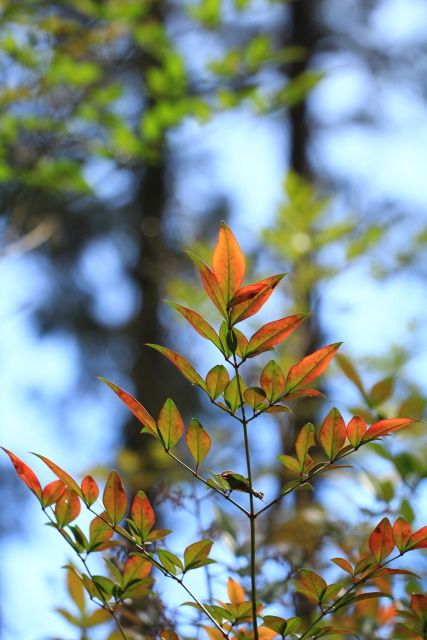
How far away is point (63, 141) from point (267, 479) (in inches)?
42.8

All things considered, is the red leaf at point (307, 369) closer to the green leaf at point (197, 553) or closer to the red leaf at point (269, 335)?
the red leaf at point (269, 335)

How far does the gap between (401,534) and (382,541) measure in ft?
0.05

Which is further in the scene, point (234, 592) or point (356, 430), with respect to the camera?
point (234, 592)

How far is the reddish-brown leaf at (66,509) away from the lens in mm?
521

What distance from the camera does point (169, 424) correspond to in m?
0.47

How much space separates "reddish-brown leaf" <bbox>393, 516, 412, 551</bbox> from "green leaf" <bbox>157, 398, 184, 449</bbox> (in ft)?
0.56

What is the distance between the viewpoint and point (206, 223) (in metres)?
3.82

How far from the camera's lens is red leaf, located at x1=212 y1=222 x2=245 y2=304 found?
434 mm

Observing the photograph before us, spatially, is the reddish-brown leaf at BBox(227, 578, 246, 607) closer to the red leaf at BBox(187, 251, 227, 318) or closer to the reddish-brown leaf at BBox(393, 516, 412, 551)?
the reddish-brown leaf at BBox(393, 516, 412, 551)

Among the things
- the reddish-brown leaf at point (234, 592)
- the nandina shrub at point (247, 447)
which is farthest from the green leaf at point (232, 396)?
the reddish-brown leaf at point (234, 592)

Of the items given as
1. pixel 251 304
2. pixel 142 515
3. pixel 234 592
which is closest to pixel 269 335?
pixel 251 304

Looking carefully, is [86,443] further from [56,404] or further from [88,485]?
[88,485]

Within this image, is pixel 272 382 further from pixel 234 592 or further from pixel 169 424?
pixel 234 592

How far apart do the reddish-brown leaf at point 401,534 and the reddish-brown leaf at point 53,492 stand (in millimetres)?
257
